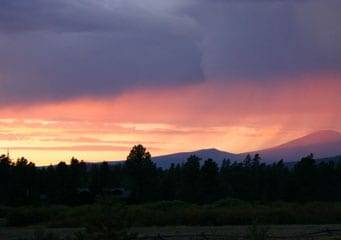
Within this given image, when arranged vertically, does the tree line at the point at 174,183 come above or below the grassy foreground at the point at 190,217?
above

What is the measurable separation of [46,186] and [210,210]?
128 feet

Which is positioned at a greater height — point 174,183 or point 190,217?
point 174,183

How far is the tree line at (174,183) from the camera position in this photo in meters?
102

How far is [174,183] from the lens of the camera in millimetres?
110062

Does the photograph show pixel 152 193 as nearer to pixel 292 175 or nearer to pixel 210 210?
pixel 292 175

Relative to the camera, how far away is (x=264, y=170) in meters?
115

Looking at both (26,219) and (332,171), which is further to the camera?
(332,171)

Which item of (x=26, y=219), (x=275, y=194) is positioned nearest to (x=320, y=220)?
(x=26, y=219)

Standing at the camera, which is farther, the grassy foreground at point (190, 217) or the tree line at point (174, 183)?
the tree line at point (174, 183)

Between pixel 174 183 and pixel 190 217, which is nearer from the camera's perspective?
pixel 190 217

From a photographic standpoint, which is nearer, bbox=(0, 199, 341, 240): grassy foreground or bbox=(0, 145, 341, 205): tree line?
bbox=(0, 199, 341, 240): grassy foreground

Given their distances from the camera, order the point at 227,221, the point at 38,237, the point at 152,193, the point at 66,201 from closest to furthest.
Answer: the point at 38,237 < the point at 227,221 < the point at 66,201 < the point at 152,193

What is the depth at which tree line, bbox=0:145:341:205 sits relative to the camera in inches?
4013

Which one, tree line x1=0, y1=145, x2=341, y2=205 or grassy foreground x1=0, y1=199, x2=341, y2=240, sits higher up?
tree line x1=0, y1=145, x2=341, y2=205
